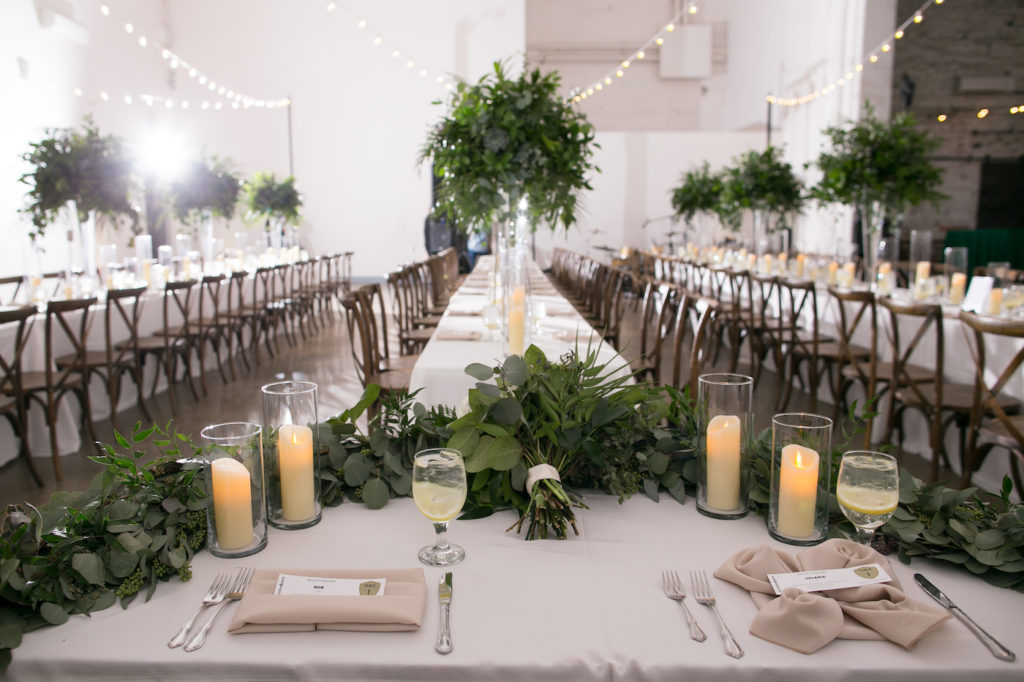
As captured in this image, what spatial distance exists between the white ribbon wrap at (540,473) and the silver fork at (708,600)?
Result: 28 cm

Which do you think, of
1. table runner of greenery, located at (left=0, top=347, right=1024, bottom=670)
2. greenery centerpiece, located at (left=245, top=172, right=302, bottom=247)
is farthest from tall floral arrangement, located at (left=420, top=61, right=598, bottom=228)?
greenery centerpiece, located at (left=245, top=172, right=302, bottom=247)

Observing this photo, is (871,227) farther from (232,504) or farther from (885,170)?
(232,504)

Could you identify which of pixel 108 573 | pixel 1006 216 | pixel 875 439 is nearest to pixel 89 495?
pixel 108 573

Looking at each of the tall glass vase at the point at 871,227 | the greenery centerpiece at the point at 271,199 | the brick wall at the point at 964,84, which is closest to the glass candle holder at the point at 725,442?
the tall glass vase at the point at 871,227

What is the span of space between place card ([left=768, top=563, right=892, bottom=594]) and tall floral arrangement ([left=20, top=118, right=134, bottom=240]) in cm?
577

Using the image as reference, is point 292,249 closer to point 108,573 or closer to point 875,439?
point 875,439

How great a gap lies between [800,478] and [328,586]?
78 centimetres

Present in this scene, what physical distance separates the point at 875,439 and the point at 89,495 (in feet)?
12.8

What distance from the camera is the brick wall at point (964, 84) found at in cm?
1035

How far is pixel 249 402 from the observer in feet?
17.6

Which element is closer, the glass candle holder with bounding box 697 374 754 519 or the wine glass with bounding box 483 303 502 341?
the glass candle holder with bounding box 697 374 754 519

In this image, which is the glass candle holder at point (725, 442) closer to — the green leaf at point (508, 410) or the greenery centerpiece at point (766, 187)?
the green leaf at point (508, 410)

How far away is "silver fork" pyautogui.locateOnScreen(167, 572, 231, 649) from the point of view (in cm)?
100

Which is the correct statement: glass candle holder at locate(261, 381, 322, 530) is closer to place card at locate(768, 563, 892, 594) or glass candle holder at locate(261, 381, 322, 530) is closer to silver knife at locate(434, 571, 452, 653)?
silver knife at locate(434, 571, 452, 653)
